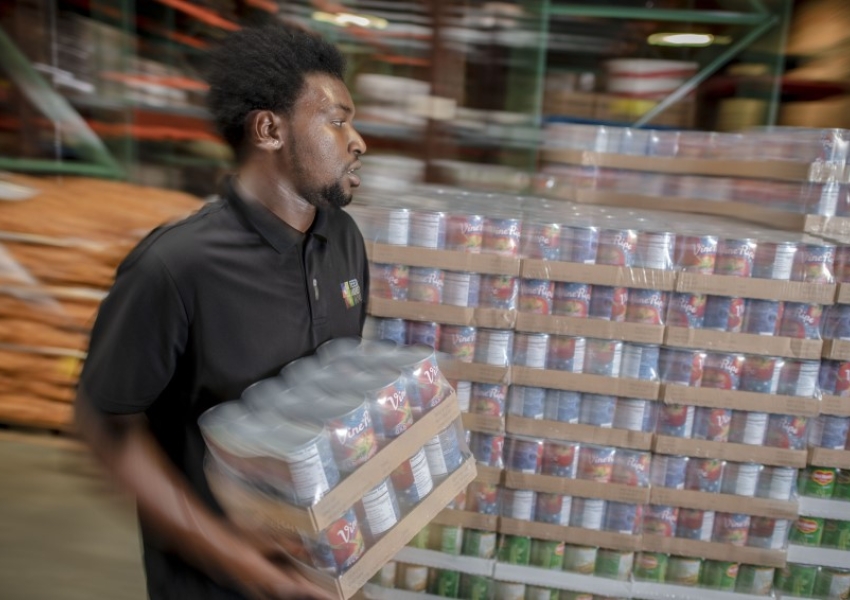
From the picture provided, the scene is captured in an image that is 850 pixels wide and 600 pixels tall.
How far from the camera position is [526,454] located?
8.27 ft

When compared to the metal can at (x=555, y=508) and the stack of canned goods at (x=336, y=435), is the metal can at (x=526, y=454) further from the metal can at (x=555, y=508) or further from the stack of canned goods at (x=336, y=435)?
the stack of canned goods at (x=336, y=435)

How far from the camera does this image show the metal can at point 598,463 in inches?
98.0

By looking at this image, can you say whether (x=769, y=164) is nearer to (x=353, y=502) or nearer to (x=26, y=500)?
(x=353, y=502)

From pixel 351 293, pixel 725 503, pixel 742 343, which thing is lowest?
pixel 725 503

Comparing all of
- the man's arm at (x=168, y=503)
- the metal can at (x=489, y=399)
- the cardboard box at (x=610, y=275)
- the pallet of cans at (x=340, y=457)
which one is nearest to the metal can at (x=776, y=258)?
the cardboard box at (x=610, y=275)

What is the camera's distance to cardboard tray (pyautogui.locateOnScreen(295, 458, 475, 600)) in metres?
1.26

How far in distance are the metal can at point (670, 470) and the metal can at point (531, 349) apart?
0.55 m

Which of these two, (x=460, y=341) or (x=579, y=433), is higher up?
(x=460, y=341)

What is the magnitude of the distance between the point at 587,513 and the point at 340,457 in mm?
1529

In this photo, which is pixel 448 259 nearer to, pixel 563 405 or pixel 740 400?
pixel 563 405

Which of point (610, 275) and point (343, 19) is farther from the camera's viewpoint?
point (343, 19)

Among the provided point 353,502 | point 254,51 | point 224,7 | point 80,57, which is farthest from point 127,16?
point 353,502

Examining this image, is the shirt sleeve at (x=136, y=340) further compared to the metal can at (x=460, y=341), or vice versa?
the metal can at (x=460, y=341)

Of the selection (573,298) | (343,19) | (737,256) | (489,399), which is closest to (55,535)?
(489,399)
